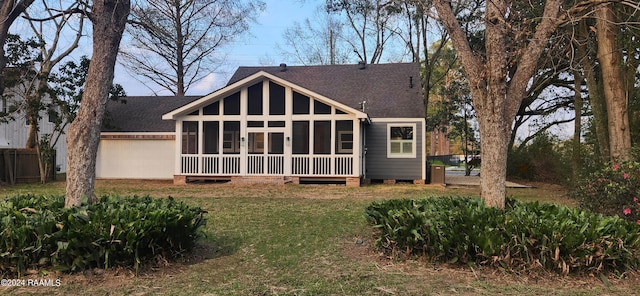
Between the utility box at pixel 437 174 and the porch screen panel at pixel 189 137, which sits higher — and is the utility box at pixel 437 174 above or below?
below

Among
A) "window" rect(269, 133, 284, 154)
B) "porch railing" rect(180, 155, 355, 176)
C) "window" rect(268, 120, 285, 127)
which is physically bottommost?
"porch railing" rect(180, 155, 355, 176)

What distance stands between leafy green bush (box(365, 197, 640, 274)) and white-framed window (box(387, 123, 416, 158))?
37.4 feet

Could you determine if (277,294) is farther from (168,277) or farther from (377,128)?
(377,128)

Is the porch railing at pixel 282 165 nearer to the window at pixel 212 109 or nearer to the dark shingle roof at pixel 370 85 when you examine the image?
the window at pixel 212 109

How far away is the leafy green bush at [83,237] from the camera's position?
381 centimetres

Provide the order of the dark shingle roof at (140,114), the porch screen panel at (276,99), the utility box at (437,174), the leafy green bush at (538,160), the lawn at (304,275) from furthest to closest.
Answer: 1. the leafy green bush at (538,160)
2. the dark shingle roof at (140,114)
3. the utility box at (437,174)
4. the porch screen panel at (276,99)
5. the lawn at (304,275)

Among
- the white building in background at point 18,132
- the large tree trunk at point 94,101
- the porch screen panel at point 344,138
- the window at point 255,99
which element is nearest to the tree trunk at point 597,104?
the porch screen panel at point 344,138

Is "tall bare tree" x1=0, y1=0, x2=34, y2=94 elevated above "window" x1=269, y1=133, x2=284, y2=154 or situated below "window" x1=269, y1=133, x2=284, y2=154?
above

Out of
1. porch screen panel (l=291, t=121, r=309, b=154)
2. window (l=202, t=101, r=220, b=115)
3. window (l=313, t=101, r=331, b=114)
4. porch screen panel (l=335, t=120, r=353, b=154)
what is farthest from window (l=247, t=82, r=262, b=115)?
porch screen panel (l=335, t=120, r=353, b=154)

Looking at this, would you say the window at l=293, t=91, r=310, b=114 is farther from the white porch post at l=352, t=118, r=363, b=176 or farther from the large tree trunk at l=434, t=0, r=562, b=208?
the large tree trunk at l=434, t=0, r=562, b=208

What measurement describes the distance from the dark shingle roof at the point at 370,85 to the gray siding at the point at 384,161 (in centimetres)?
64

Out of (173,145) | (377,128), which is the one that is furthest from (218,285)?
(173,145)

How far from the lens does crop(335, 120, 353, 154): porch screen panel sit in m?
14.7

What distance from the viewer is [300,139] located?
1478 cm
